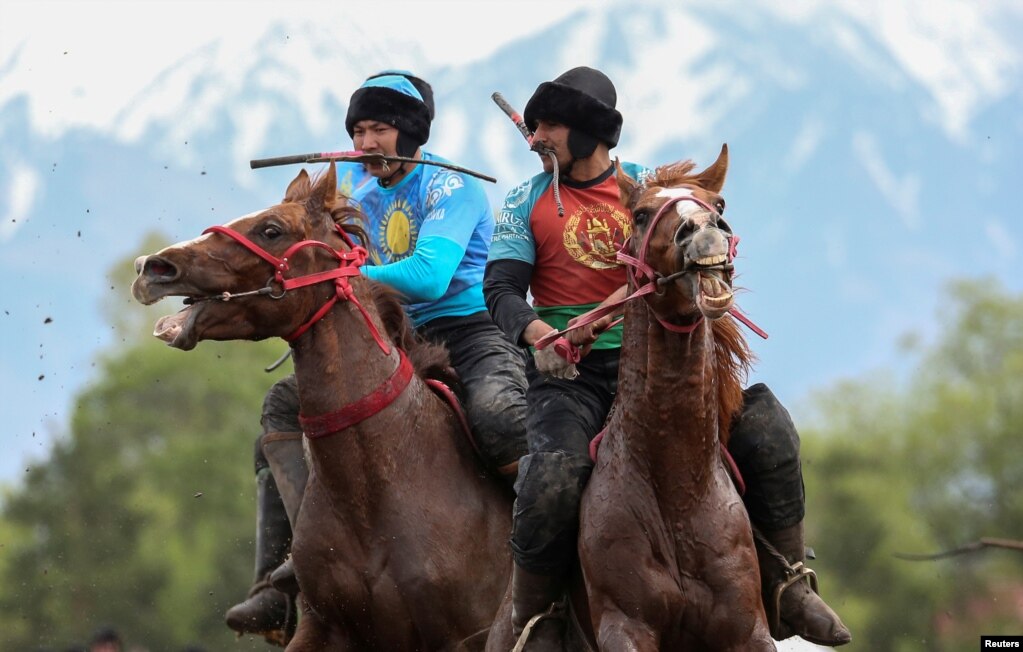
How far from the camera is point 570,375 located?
7.15 metres

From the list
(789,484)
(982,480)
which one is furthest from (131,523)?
(789,484)

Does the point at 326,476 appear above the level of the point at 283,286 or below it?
below

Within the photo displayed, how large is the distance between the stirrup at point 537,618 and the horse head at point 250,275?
1761 millimetres

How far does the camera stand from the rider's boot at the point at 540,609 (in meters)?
7.32

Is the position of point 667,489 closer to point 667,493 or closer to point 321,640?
point 667,493

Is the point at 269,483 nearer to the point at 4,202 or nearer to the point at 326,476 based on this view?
the point at 326,476

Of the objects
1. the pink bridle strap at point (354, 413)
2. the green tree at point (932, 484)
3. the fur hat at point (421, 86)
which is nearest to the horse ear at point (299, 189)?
the pink bridle strap at point (354, 413)

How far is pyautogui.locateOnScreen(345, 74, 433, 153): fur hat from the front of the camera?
30.5 ft

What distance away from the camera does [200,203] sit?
185m

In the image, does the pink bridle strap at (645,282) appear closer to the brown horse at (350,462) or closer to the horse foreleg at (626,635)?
the horse foreleg at (626,635)

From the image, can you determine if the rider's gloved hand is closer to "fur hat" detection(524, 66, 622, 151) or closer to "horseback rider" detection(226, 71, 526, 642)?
"fur hat" detection(524, 66, 622, 151)

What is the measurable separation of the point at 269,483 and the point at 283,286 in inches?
83.2

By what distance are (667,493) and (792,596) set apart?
95 centimetres

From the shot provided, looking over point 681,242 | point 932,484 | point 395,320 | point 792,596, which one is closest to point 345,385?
point 395,320
